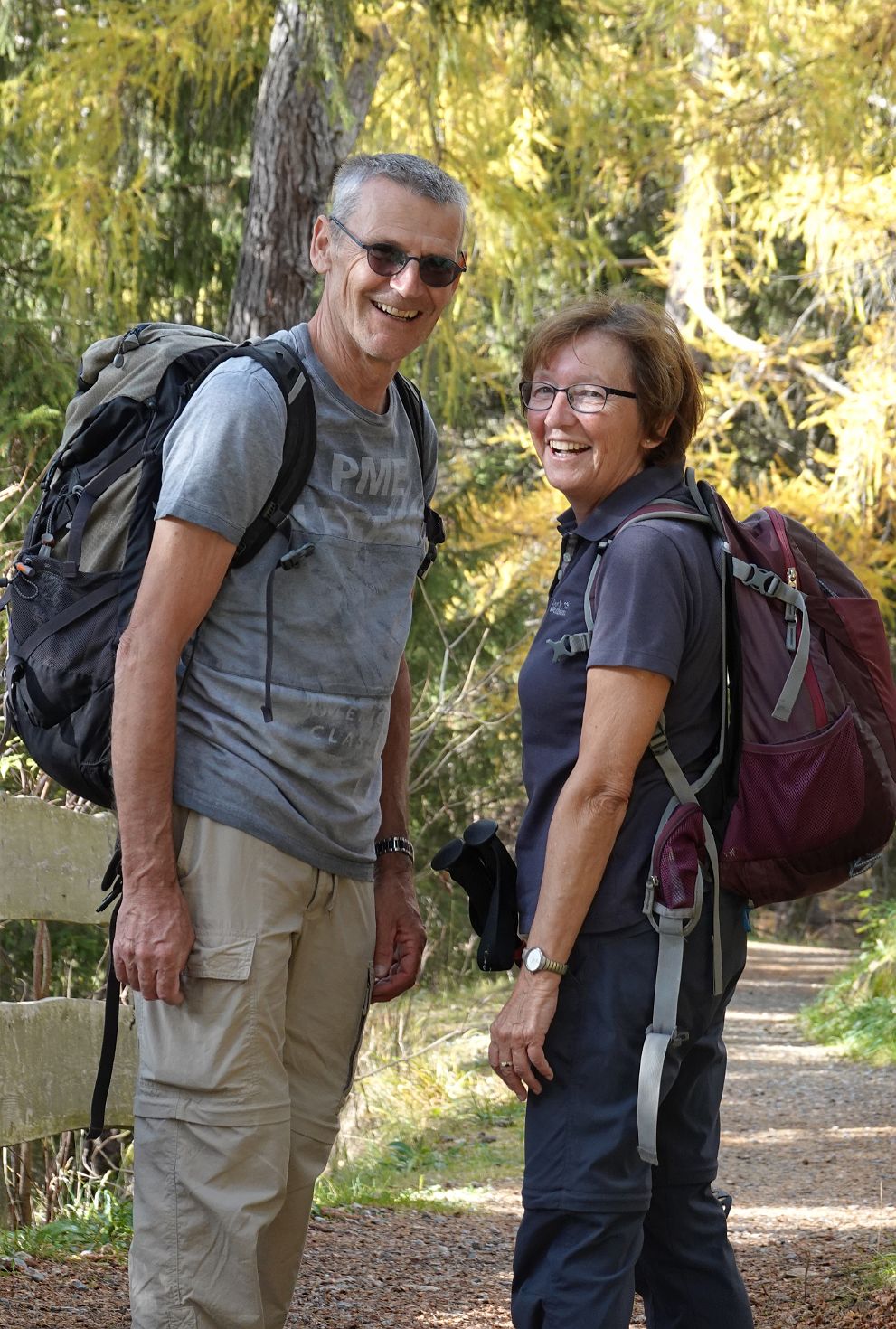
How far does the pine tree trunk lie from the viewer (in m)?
6.61

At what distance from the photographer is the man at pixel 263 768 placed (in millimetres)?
2270

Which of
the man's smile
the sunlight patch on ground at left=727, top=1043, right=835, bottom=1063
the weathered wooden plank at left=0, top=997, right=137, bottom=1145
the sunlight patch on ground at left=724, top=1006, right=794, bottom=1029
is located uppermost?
the man's smile

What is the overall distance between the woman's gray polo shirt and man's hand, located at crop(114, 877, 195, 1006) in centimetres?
59

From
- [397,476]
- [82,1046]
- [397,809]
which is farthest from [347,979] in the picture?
[82,1046]

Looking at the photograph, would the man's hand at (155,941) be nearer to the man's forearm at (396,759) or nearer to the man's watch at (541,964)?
the man's watch at (541,964)

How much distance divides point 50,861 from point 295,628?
5.18ft

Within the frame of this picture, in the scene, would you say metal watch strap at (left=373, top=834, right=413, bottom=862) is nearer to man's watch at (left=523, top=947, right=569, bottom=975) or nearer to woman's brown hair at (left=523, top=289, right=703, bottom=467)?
man's watch at (left=523, top=947, right=569, bottom=975)

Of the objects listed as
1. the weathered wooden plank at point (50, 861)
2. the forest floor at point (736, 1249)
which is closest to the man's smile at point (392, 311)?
the weathered wooden plank at point (50, 861)

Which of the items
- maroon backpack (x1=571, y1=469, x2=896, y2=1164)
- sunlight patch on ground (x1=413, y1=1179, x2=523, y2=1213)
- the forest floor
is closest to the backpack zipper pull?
maroon backpack (x1=571, y1=469, x2=896, y2=1164)

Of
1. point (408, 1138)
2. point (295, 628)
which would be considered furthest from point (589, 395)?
point (408, 1138)

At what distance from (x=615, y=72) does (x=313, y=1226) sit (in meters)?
10.6

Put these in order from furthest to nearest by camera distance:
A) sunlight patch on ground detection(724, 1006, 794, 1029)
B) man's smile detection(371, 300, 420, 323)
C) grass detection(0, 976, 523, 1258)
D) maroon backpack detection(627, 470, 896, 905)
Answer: sunlight patch on ground detection(724, 1006, 794, 1029) < grass detection(0, 976, 523, 1258) < man's smile detection(371, 300, 420, 323) < maroon backpack detection(627, 470, 896, 905)

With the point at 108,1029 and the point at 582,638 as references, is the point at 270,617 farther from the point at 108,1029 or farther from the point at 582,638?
the point at 108,1029

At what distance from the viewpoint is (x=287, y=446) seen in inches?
93.7
